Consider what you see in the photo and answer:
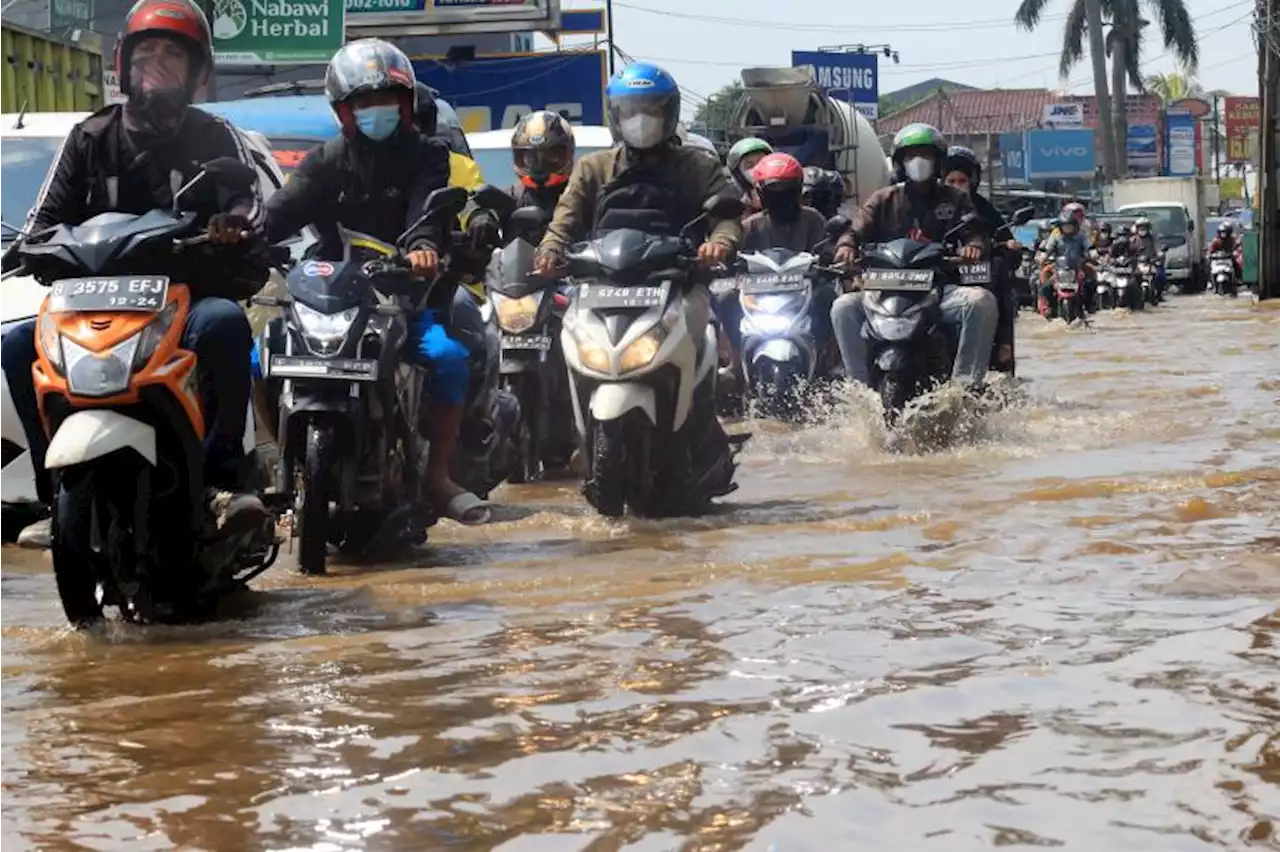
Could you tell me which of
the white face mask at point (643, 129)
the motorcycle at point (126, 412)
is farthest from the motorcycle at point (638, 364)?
the motorcycle at point (126, 412)

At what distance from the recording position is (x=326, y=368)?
696cm

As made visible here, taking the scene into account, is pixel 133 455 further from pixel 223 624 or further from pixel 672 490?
pixel 672 490

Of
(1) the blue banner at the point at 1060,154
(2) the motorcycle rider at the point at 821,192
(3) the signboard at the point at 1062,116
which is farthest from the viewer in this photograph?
(3) the signboard at the point at 1062,116

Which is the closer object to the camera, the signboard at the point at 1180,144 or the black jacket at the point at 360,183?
the black jacket at the point at 360,183

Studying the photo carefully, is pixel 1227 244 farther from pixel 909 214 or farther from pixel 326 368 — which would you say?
pixel 326 368

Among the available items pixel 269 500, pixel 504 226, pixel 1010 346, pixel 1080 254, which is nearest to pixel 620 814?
pixel 269 500

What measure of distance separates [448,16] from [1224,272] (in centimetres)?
1392

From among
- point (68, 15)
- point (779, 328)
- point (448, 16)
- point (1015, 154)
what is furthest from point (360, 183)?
point (1015, 154)

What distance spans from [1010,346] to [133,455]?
762 centimetres

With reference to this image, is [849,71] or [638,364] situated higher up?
[849,71]

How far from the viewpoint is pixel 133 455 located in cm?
582

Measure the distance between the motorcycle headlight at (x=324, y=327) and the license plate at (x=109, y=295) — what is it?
1.09m

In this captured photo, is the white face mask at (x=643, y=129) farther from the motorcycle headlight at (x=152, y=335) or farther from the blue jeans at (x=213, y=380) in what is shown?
the motorcycle headlight at (x=152, y=335)

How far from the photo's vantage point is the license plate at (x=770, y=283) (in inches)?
512
